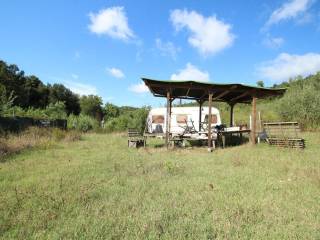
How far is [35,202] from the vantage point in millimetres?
4742

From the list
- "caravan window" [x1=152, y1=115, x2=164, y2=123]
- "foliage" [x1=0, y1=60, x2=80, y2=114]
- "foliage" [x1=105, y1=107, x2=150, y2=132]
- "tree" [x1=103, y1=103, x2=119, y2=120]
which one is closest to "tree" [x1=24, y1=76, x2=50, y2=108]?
"foliage" [x1=0, y1=60, x2=80, y2=114]

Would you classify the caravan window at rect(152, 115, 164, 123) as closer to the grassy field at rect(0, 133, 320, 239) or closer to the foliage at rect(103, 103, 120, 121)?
the grassy field at rect(0, 133, 320, 239)

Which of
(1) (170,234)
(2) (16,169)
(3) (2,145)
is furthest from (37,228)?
(3) (2,145)

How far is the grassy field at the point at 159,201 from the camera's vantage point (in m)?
3.69

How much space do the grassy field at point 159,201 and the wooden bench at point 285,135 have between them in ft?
→ 12.7

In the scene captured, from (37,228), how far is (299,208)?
12.7 ft

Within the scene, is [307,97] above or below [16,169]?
above

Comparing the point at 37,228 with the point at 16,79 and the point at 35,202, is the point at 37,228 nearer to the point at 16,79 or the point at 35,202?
the point at 35,202

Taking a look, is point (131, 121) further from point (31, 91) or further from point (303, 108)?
point (31, 91)

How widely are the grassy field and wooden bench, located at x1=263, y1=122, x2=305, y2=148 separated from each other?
388 centimetres

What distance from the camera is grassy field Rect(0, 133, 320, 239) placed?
3688 millimetres

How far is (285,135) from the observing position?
12.4 metres

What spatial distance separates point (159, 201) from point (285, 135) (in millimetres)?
9247

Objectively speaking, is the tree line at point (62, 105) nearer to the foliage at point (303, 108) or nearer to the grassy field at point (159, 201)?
the foliage at point (303, 108)
